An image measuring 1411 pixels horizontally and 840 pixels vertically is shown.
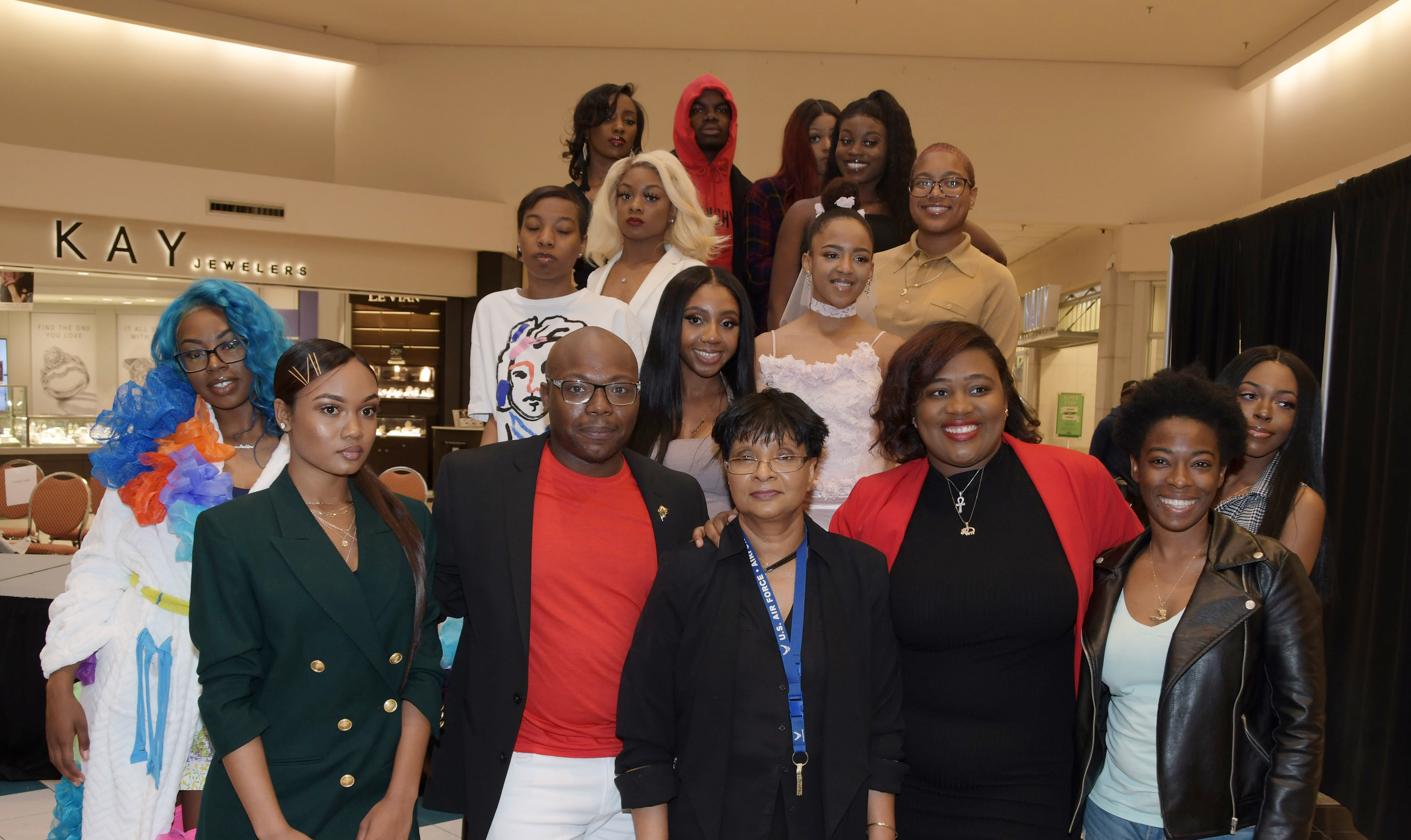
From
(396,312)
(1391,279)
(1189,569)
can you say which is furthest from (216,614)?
(396,312)

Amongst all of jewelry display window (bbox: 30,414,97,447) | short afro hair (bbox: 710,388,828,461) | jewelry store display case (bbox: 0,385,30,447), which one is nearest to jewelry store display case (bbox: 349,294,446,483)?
jewelry display window (bbox: 30,414,97,447)

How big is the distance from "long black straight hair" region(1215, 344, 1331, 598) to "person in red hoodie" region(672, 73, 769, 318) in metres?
1.95

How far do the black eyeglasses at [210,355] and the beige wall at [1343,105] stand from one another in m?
9.70

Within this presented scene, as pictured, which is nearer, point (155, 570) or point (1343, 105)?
point (155, 570)

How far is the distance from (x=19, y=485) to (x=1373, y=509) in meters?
9.46

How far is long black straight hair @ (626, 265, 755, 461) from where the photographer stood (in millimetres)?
2857

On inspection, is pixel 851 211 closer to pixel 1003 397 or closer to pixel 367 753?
pixel 1003 397

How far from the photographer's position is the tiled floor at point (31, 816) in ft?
14.2

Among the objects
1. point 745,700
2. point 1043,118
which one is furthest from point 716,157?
point 1043,118

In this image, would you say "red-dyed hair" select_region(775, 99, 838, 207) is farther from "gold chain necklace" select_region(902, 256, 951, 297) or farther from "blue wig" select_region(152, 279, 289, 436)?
"blue wig" select_region(152, 279, 289, 436)

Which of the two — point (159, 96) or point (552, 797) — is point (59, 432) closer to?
point (159, 96)

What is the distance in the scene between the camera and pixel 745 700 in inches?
76.2

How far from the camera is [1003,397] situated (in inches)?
90.9

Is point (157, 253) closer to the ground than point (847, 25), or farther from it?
closer to the ground
